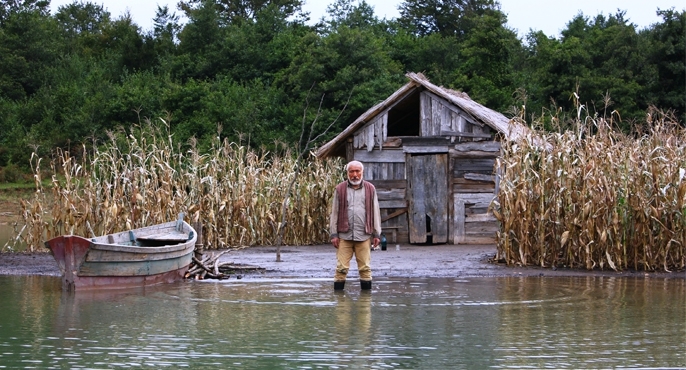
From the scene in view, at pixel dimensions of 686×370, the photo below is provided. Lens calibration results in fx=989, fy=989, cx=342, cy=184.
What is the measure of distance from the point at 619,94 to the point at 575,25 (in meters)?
14.0

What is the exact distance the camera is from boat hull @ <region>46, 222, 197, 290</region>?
1340 centimetres

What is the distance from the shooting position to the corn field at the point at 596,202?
1565 centimetres

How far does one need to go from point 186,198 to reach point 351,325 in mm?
10262

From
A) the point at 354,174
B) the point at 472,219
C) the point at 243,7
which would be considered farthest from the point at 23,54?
the point at 354,174

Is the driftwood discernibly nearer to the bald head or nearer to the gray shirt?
the gray shirt

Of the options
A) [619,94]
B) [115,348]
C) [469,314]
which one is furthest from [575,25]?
[115,348]

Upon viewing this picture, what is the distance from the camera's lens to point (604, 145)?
16.1m

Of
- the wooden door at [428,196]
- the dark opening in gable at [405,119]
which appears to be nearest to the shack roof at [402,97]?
the dark opening in gable at [405,119]

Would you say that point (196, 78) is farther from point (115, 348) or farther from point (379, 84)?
point (115, 348)

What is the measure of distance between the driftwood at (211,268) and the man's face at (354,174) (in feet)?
11.4

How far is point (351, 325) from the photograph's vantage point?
34.4ft

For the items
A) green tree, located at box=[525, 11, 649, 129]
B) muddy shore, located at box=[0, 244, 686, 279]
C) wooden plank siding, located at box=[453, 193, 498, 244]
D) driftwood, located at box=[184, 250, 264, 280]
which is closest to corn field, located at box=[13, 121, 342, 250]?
muddy shore, located at box=[0, 244, 686, 279]

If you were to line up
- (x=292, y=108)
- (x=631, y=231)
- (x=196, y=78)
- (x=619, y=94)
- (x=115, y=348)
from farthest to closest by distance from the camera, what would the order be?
1. (x=196, y=78)
2. (x=292, y=108)
3. (x=619, y=94)
4. (x=631, y=231)
5. (x=115, y=348)

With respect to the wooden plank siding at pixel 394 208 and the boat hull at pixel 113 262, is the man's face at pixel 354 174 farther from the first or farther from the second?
the wooden plank siding at pixel 394 208
